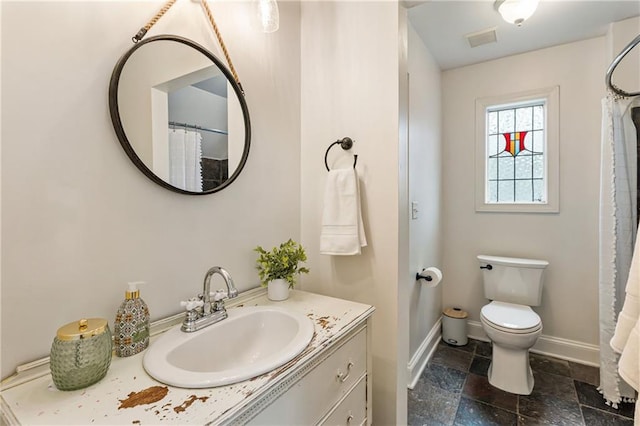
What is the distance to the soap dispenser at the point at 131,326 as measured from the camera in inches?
31.4

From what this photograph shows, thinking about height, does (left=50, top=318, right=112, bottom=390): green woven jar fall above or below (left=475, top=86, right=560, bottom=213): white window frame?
below

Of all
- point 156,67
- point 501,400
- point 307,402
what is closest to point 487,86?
point 501,400

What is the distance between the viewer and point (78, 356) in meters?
0.64

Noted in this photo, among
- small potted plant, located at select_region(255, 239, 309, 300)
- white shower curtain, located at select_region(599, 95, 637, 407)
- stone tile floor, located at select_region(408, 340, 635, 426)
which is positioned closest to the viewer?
small potted plant, located at select_region(255, 239, 309, 300)

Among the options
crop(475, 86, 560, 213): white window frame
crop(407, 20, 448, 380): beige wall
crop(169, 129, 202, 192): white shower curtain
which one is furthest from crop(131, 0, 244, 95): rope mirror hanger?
crop(475, 86, 560, 213): white window frame

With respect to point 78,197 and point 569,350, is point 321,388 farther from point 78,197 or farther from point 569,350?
point 569,350

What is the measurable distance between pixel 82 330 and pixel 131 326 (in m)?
0.15

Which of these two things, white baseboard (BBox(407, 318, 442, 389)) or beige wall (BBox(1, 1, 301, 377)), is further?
white baseboard (BBox(407, 318, 442, 389))

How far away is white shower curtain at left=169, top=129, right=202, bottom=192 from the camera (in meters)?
1.01

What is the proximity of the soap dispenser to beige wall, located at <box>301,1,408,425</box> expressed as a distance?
3.01 ft

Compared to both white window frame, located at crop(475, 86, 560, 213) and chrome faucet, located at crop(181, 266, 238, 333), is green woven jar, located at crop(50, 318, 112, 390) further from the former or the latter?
white window frame, located at crop(475, 86, 560, 213)

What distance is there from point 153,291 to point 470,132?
2.69 meters

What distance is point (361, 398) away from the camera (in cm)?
112

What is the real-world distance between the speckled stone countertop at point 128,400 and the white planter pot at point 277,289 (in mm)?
503
